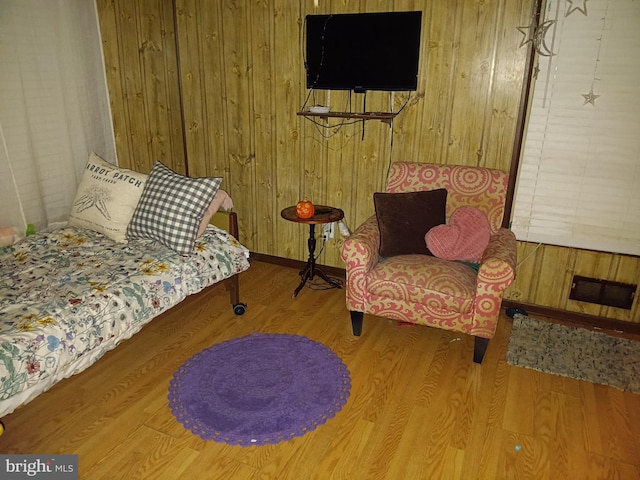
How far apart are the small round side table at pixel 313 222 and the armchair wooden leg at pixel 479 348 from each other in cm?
124

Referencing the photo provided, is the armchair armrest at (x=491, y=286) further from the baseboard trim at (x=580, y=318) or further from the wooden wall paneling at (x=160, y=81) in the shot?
the wooden wall paneling at (x=160, y=81)

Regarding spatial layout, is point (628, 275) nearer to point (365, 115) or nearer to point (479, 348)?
point (479, 348)

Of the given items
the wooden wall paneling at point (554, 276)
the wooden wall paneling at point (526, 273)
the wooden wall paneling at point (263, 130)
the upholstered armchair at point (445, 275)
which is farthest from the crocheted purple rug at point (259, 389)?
the wooden wall paneling at point (554, 276)

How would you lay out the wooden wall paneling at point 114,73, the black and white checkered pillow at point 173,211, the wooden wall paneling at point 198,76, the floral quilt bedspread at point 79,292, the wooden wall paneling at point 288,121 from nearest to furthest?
the floral quilt bedspread at point 79,292, the black and white checkered pillow at point 173,211, the wooden wall paneling at point 114,73, the wooden wall paneling at point 288,121, the wooden wall paneling at point 198,76

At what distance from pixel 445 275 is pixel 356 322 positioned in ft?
2.09

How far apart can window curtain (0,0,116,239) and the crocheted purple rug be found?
153 centimetres

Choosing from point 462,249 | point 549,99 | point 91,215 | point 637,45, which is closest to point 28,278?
point 91,215

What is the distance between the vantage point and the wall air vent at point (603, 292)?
3129 mm

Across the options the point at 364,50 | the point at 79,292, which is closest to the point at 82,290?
the point at 79,292

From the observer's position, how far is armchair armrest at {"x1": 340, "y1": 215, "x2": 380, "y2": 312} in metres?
2.80

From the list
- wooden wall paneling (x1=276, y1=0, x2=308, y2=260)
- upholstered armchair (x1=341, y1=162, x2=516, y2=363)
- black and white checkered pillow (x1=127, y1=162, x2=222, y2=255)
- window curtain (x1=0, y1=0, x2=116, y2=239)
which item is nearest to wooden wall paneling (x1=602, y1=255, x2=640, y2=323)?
upholstered armchair (x1=341, y1=162, x2=516, y2=363)

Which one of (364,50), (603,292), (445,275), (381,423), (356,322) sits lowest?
(381,423)

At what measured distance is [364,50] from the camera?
10.9ft

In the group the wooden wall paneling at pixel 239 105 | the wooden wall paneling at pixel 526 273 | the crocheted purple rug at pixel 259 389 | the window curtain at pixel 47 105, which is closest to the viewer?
the crocheted purple rug at pixel 259 389
